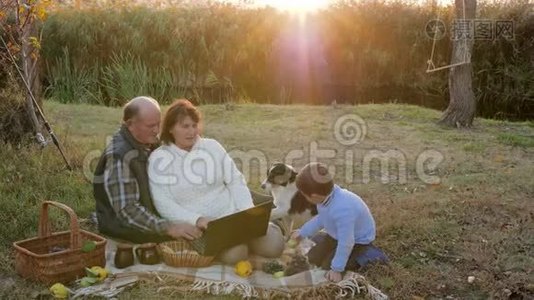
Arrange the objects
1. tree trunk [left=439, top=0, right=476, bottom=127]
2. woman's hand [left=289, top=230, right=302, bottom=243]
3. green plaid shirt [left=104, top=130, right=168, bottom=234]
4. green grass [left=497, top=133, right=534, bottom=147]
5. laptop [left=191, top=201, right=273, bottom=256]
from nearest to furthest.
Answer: laptop [left=191, top=201, right=273, bottom=256]
green plaid shirt [left=104, top=130, right=168, bottom=234]
woman's hand [left=289, top=230, right=302, bottom=243]
green grass [left=497, top=133, right=534, bottom=147]
tree trunk [left=439, top=0, right=476, bottom=127]

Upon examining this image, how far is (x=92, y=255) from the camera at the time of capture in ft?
14.1

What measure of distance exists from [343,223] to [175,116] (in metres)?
Answer: 1.38

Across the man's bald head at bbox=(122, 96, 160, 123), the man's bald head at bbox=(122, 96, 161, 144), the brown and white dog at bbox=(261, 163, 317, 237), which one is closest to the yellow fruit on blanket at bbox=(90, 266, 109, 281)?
the man's bald head at bbox=(122, 96, 161, 144)

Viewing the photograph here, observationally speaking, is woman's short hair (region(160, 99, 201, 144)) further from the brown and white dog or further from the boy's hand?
the boy's hand

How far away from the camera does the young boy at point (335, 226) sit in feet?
13.9

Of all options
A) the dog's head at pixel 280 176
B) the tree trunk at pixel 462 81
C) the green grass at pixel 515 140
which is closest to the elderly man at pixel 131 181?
the dog's head at pixel 280 176

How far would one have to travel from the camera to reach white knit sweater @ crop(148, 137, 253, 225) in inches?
181

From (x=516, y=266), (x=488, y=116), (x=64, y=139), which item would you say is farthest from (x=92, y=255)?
(x=488, y=116)

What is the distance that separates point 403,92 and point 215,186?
9.71 m

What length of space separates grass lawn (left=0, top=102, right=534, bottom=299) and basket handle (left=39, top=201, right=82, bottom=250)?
1.14 ft

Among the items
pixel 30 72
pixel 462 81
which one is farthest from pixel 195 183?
pixel 462 81

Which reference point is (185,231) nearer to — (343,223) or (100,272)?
(100,272)

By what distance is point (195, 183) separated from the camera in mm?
4660

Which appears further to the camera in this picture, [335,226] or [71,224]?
[335,226]
